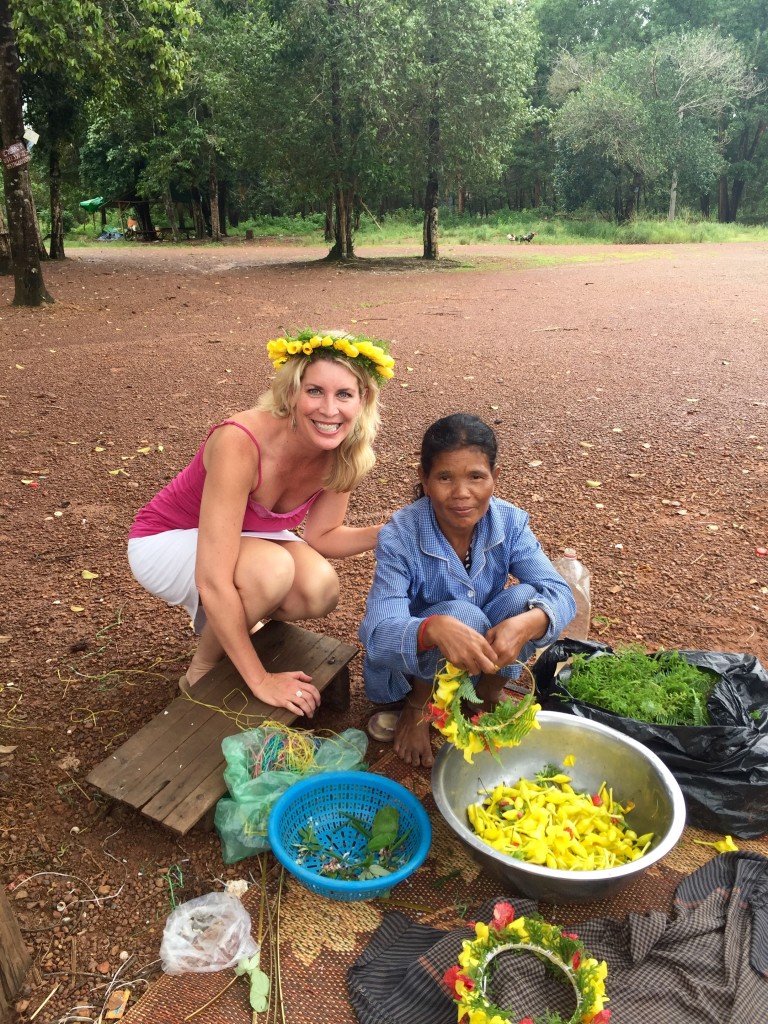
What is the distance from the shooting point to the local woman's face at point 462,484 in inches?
90.6

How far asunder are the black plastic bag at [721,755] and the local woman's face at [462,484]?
73cm

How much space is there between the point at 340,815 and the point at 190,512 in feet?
3.83

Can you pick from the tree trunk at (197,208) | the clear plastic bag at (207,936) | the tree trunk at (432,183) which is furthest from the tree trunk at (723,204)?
the clear plastic bag at (207,936)

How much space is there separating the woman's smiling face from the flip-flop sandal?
1013mm

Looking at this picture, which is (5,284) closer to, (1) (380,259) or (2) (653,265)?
(1) (380,259)

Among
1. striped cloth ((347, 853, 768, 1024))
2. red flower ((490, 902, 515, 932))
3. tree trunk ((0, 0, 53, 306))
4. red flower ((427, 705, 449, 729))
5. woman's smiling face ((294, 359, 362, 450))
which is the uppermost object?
tree trunk ((0, 0, 53, 306))

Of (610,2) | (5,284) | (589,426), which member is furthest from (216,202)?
(589,426)

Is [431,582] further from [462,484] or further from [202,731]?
[202,731]

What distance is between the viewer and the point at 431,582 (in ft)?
8.16

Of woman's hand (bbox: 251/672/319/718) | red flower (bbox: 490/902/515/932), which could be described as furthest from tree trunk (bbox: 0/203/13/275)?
red flower (bbox: 490/902/515/932)

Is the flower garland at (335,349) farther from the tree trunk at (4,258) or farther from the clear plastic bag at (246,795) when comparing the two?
the tree trunk at (4,258)

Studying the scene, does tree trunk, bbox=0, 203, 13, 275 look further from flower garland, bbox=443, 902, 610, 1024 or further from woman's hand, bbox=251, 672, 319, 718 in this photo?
flower garland, bbox=443, 902, 610, 1024

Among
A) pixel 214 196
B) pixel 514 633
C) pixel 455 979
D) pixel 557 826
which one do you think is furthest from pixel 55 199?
pixel 455 979

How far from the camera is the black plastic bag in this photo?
2.22 m
